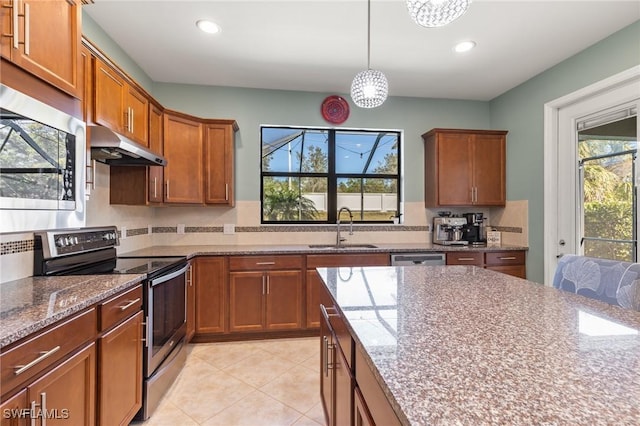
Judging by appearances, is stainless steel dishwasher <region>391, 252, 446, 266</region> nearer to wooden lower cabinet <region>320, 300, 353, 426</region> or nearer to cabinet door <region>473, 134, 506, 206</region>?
cabinet door <region>473, 134, 506, 206</region>

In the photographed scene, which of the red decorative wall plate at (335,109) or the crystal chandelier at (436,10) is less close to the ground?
the red decorative wall plate at (335,109)

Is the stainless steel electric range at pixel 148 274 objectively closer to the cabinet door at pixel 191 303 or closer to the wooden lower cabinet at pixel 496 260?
the cabinet door at pixel 191 303

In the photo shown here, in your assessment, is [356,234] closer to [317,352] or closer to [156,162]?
[317,352]

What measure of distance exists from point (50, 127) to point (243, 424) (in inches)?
73.4

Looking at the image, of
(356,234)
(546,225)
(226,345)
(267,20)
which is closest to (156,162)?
(267,20)

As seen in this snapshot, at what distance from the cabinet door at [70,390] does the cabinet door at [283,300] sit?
1.69m

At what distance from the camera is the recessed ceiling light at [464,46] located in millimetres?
2604

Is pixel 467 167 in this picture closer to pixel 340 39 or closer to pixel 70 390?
pixel 340 39

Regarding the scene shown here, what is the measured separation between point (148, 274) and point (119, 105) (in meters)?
1.29

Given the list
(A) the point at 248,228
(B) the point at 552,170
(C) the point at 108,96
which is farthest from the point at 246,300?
(B) the point at 552,170

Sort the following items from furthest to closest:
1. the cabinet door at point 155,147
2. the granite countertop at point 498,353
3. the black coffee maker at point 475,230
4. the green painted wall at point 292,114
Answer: the black coffee maker at point 475,230 → the green painted wall at point 292,114 → the cabinet door at point 155,147 → the granite countertop at point 498,353

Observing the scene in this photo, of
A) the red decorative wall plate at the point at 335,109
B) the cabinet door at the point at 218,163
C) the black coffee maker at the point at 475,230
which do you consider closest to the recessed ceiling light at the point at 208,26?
the cabinet door at the point at 218,163

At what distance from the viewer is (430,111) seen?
12.6ft

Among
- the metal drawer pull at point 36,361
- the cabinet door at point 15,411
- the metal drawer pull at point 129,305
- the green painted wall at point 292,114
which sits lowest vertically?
the cabinet door at point 15,411
